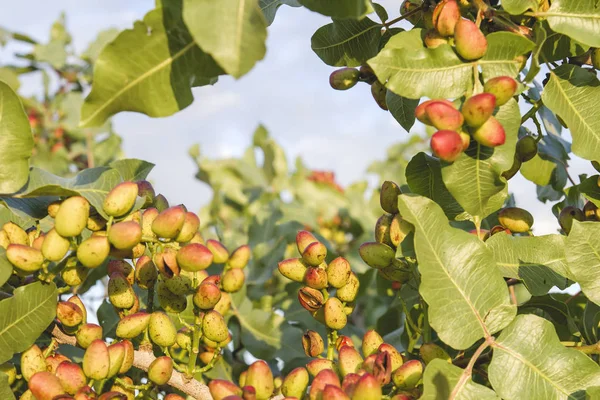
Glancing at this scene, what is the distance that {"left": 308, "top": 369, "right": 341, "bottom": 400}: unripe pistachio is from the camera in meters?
0.99

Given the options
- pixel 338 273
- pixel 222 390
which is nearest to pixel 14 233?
pixel 222 390

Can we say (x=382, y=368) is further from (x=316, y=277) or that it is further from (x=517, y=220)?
(x=517, y=220)

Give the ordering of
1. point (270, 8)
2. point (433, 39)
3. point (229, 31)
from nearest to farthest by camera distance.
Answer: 1. point (229, 31)
2. point (433, 39)
3. point (270, 8)

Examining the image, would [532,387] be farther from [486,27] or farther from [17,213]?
[17,213]

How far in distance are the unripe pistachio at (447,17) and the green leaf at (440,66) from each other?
1.1 inches

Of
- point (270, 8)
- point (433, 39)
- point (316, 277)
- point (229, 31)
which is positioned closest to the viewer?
point (229, 31)

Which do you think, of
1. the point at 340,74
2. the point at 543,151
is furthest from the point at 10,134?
the point at 543,151

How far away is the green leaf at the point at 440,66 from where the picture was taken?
1026mm

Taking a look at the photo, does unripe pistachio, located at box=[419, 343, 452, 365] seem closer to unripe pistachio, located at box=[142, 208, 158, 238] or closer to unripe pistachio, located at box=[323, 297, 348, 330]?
unripe pistachio, located at box=[323, 297, 348, 330]

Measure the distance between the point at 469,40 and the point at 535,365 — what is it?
482 mm

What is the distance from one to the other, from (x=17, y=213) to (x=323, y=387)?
0.58 metres

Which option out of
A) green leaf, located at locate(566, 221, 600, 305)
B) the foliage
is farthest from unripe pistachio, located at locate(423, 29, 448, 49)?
green leaf, located at locate(566, 221, 600, 305)

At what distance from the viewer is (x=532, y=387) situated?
3.34 feet

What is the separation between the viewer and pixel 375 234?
3.95ft
